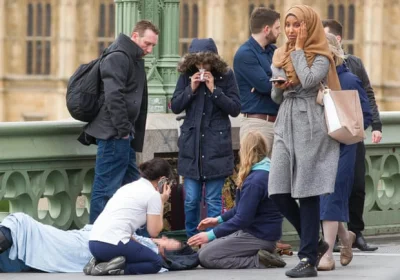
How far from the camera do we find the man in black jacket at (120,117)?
42.1 ft

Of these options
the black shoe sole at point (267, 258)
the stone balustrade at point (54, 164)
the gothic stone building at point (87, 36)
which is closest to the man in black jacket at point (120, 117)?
the stone balustrade at point (54, 164)

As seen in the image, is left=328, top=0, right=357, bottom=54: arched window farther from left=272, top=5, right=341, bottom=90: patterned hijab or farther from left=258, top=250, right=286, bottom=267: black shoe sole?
left=272, top=5, right=341, bottom=90: patterned hijab

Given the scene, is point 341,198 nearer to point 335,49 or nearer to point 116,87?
point 335,49

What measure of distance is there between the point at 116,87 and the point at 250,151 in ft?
3.42

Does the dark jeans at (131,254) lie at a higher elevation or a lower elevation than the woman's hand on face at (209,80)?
lower

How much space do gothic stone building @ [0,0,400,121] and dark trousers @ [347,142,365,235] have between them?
165ft

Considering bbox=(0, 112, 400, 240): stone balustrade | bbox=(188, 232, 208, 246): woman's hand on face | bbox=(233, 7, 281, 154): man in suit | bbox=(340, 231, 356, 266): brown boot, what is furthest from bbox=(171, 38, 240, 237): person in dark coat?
bbox=(340, 231, 356, 266): brown boot

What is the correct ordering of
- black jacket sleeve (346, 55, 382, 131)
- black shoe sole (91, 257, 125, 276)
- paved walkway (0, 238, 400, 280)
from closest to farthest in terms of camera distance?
paved walkway (0, 238, 400, 280)
black shoe sole (91, 257, 125, 276)
black jacket sleeve (346, 55, 382, 131)

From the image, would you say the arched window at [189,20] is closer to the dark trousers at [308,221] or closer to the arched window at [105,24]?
the arched window at [105,24]

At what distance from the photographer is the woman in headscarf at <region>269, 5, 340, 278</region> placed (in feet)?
37.9

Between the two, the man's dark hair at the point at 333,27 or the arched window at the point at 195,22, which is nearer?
the man's dark hair at the point at 333,27

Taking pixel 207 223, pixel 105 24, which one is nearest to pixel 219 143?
pixel 207 223

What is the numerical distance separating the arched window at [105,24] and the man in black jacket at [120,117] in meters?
52.1

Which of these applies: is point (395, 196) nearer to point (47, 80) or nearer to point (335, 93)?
point (335, 93)
